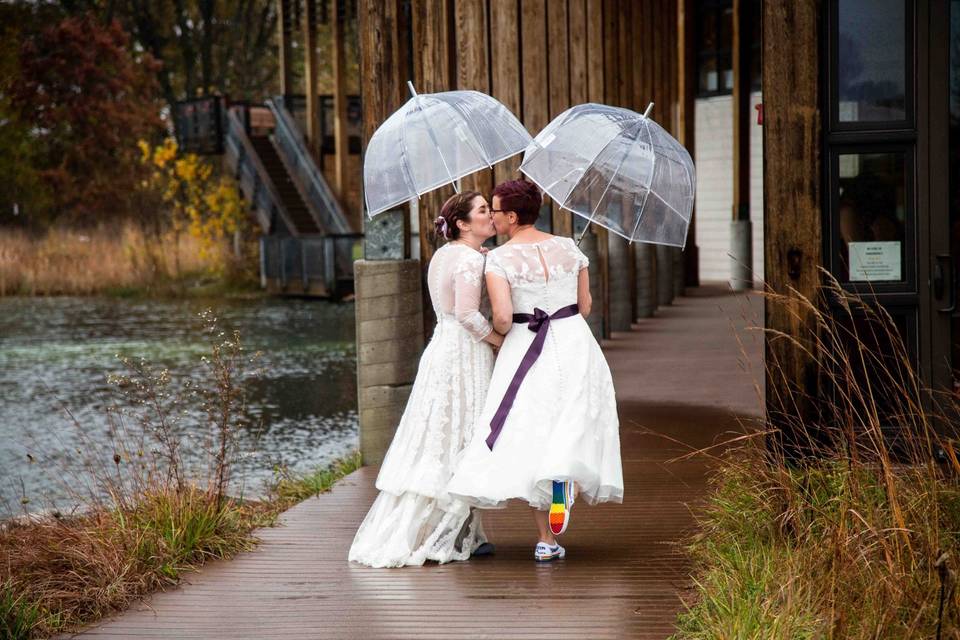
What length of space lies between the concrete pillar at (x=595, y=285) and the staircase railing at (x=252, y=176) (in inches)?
639

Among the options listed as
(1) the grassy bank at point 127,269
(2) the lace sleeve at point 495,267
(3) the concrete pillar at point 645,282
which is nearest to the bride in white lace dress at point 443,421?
(2) the lace sleeve at point 495,267

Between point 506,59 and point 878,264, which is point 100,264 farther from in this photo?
point 878,264

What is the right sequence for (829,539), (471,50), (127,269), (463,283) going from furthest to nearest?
(127,269) < (471,50) < (463,283) < (829,539)

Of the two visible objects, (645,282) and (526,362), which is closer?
(526,362)

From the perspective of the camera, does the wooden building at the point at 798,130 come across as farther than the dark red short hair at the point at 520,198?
Yes

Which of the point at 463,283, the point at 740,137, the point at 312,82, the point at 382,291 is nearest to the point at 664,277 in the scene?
→ the point at 740,137

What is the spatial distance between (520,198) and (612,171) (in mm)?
539

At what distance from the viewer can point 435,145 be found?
6996 mm

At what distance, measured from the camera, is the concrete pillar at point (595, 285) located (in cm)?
1612

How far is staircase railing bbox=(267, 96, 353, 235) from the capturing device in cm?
3131

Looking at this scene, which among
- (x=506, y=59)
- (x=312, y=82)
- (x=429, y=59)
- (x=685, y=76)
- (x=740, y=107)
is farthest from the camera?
(x=312, y=82)

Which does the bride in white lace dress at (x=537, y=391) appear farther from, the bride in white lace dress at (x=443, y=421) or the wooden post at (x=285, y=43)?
the wooden post at (x=285, y=43)

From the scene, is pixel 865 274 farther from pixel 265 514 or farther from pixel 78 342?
pixel 78 342

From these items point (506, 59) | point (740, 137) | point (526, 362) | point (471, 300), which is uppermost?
point (506, 59)
